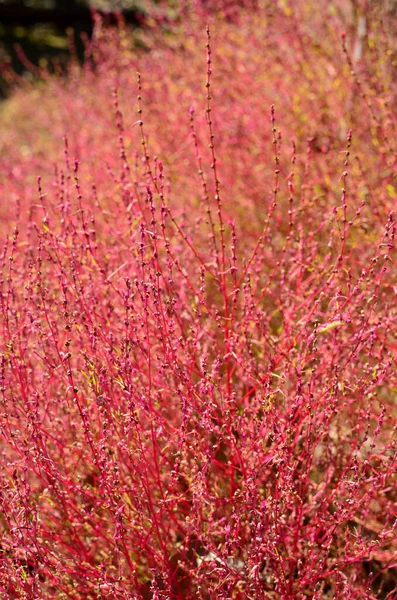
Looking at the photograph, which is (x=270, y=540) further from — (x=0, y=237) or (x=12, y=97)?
(x=12, y=97)

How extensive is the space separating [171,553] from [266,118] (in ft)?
10.2

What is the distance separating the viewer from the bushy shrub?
1.89 meters

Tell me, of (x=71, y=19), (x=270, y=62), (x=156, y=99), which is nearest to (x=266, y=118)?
(x=270, y=62)

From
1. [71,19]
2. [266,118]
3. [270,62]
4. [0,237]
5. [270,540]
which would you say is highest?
[71,19]

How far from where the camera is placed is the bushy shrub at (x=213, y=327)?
74.5 inches

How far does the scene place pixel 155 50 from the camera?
5.86 metres

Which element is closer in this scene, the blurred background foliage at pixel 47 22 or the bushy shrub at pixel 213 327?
the bushy shrub at pixel 213 327

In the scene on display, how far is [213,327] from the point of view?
3166mm

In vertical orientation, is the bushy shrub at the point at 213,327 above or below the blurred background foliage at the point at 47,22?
below

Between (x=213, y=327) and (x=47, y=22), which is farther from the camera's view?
(x=47, y=22)

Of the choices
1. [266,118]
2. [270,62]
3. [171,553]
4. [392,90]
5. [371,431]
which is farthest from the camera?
[270,62]

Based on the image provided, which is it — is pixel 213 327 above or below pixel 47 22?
below

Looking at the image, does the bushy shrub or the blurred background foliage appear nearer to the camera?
the bushy shrub

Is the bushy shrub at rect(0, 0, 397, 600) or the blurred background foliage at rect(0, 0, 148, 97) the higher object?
the blurred background foliage at rect(0, 0, 148, 97)
